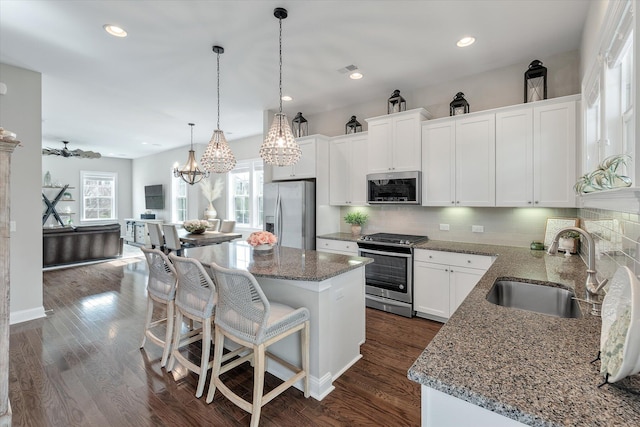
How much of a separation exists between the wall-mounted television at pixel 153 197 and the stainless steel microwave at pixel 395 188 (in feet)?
24.3

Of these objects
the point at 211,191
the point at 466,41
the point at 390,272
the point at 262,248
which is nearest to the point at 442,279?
the point at 390,272

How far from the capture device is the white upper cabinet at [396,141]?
12.2ft

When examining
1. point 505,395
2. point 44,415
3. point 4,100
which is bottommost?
point 44,415

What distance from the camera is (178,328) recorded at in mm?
2480

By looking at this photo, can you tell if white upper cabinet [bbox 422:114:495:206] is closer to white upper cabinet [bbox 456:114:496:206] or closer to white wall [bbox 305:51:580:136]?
white upper cabinet [bbox 456:114:496:206]

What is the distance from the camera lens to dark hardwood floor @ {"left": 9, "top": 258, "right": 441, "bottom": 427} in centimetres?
194

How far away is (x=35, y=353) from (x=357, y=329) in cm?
301

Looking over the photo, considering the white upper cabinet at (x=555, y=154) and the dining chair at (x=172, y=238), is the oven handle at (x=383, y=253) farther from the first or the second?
the dining chair at (x=172, y=238)

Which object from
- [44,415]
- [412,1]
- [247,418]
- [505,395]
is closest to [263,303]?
[247,418]

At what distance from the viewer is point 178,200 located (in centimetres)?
881

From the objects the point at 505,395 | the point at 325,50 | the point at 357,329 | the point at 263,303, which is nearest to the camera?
the point at 505,395

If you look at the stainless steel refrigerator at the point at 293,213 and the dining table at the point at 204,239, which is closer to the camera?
the stainless steel refrigerator at the point at 293,213

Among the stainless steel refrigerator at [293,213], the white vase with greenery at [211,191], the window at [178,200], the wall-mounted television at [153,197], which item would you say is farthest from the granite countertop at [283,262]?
the wall-mounted television at [153,197]

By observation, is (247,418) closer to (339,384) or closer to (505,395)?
(339,384)
